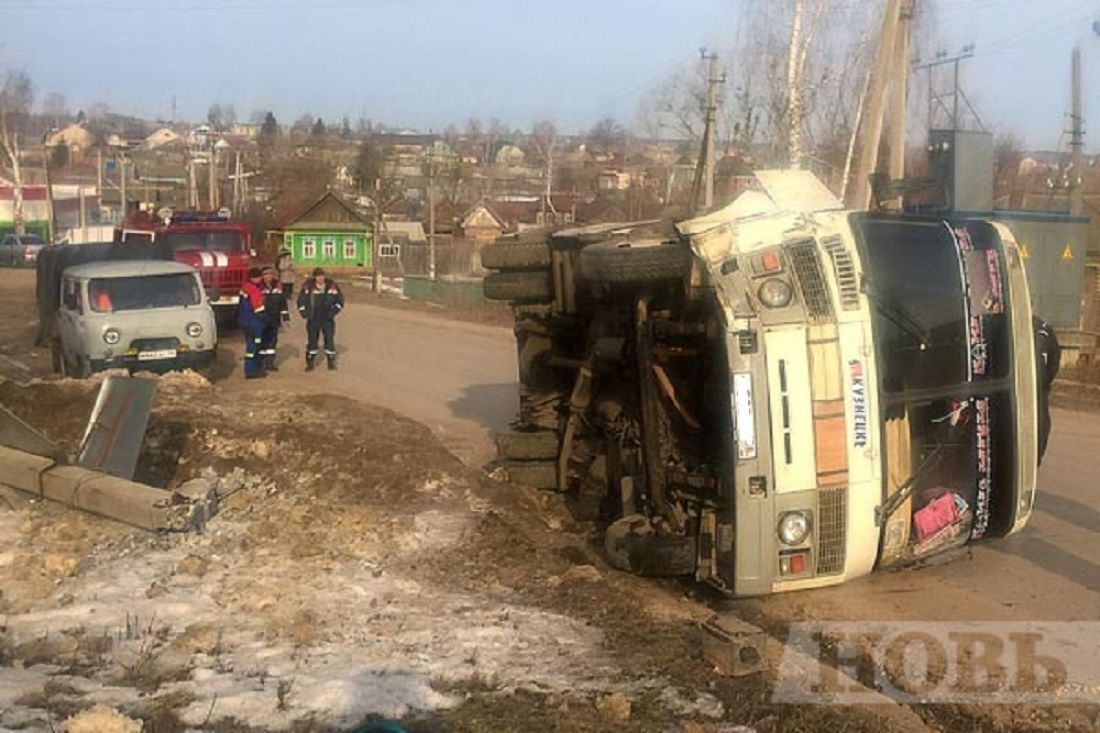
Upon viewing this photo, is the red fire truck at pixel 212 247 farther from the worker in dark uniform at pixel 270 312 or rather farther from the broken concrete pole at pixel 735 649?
the broken concrete pole at pixel 735 649

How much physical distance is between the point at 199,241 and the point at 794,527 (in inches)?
760

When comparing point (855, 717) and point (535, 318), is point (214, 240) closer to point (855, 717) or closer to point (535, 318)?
point (535, 318)

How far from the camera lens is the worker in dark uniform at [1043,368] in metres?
8.05

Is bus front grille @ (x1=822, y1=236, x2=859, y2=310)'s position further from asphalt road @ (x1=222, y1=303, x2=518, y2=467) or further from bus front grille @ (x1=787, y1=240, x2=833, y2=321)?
asphalt road @ (x1=222, y1=303, x2=518, y2=467)

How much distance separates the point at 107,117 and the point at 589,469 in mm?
178204

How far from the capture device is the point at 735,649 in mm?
5922

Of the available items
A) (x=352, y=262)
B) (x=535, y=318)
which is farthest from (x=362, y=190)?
(x=535, y=318)

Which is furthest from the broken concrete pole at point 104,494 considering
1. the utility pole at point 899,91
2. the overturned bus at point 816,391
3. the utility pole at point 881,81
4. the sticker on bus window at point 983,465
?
the utility pole at point 899,91

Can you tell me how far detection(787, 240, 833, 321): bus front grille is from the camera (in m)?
7.12

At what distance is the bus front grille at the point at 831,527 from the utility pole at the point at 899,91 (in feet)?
50.4

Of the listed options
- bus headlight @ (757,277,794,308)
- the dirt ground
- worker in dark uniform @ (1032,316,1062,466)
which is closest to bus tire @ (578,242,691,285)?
bus headlight @ (757,277,794,308)

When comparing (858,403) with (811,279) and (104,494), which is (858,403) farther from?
(104,494)

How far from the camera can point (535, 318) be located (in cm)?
1050

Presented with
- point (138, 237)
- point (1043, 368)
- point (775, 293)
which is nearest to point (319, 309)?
point (138, 237)
